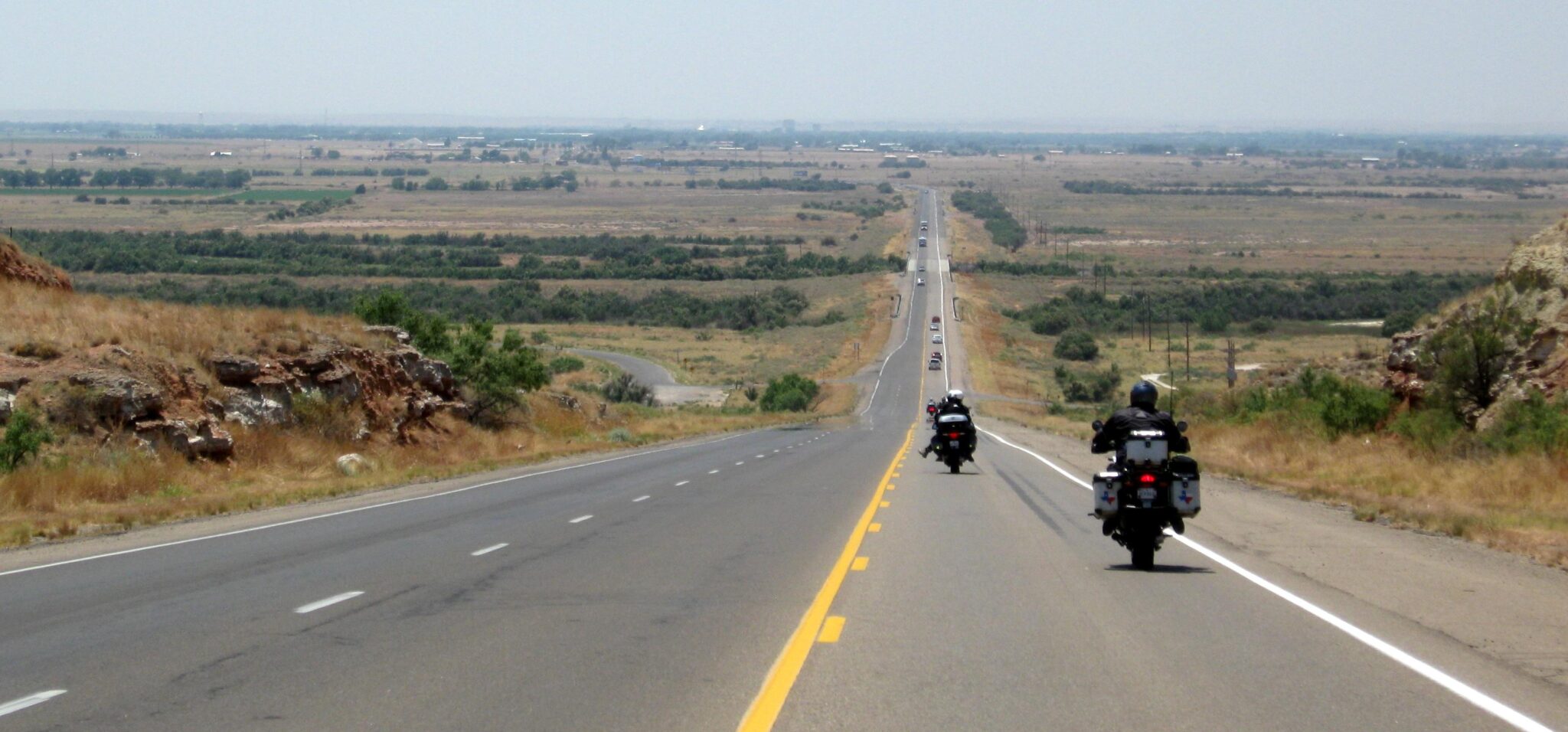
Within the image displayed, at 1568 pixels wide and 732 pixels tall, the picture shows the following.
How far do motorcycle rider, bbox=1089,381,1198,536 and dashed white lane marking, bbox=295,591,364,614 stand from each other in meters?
6.67

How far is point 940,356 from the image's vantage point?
9912 centimetres

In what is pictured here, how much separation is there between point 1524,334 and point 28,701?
25.2 meters

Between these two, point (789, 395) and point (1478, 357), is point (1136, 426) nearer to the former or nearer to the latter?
point (1478, 357)

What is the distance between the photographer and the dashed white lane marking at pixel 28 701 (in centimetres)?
748

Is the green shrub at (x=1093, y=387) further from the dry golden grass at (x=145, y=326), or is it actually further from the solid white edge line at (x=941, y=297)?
the dry golden grass at (x=145, y=326)

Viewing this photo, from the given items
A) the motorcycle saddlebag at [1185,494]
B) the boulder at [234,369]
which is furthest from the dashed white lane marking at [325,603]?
the boulder at [234,369]

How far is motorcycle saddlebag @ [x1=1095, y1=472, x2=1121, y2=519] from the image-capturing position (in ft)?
42.4

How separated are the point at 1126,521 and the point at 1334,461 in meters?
13.7

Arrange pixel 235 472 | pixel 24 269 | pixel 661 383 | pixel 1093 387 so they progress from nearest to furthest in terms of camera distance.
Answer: pixel 235 472 → pixel 24 269 → pixel 1093 387 → pixel 661 383

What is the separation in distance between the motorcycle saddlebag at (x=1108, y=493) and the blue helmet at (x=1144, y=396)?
0.83 metres

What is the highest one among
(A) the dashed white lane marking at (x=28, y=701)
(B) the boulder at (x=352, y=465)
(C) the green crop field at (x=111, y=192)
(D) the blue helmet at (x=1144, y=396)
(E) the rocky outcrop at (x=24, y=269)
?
(C) the green crop field at (x=111, y=192)

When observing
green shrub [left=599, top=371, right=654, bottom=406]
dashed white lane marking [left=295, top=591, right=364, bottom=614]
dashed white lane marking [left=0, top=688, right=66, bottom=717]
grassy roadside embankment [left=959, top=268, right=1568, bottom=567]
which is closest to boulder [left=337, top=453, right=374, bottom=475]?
dashed white lane marking [left=295, top=591, right=364, bottom=614]

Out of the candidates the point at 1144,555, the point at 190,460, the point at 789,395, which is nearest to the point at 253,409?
the point at 190,460

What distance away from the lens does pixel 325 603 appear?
11.1 meters
